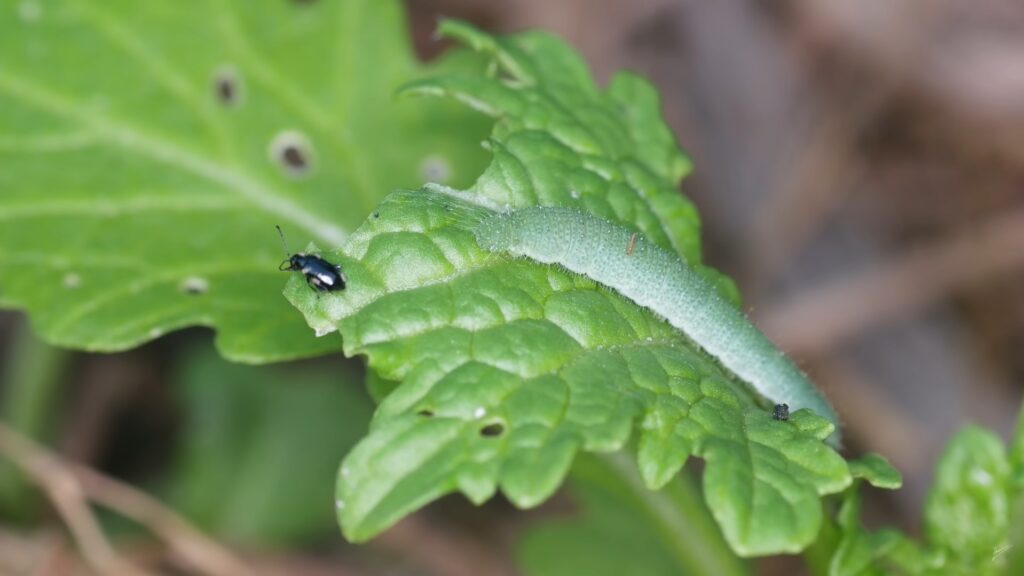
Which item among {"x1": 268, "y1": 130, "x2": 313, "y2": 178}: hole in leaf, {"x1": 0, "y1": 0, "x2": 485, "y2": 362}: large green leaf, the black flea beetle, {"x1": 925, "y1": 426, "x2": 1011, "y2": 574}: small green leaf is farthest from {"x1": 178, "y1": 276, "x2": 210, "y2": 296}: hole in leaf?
{"x1": 925, "y1": 426, "x2": 1011, "y2": 574}: small green leaf

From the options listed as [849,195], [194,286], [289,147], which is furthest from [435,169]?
[849,195]

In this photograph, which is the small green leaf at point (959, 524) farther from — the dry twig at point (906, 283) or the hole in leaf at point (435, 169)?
the dry twig at point (906, 283)

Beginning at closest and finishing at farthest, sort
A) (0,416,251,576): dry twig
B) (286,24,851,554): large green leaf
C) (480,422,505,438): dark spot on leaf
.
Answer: (286,24,851,554): large green leaf < (480,422,505,438): dark spot on leaf < (0,416,251,576): dry twig

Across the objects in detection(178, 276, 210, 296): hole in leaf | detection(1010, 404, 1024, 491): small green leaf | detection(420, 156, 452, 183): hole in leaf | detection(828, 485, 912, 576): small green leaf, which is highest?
detection(420, 156, 452, 183): hole in leaf

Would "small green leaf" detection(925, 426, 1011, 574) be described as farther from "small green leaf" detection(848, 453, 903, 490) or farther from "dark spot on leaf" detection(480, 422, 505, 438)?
"dark spot on leaf" detection(480, 422, 505, 438)

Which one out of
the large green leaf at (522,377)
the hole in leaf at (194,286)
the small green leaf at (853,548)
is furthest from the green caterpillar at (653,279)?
the hole in leaf at (194,286)

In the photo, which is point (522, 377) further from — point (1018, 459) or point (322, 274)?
point (1018, 459)

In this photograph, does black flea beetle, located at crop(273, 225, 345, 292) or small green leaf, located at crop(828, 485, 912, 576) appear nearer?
black flea beetle, located at crop(273, 225, 345, 292)
